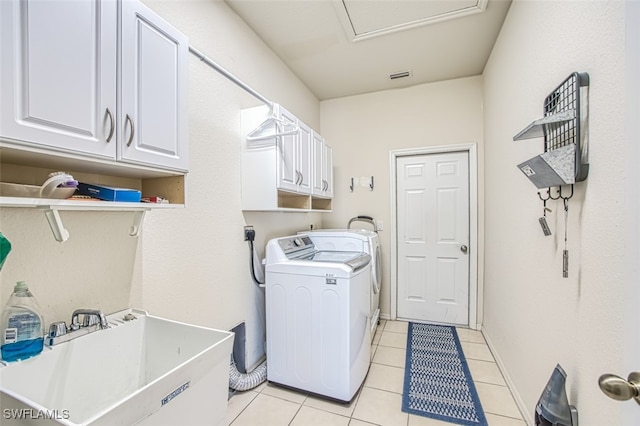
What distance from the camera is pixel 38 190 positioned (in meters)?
0.81

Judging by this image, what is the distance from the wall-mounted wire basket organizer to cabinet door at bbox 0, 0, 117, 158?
5.25 ft

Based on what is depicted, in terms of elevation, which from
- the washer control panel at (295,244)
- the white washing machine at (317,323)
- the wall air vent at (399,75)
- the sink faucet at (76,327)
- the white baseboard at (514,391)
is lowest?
the white baseboard at (514,391)

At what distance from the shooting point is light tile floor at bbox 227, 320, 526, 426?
5.66ft

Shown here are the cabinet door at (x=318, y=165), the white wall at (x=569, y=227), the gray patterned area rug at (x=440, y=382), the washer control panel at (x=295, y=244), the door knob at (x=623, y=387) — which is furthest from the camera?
the cabinet door at (x=318, y=165)

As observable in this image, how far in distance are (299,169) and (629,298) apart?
6.53 ft

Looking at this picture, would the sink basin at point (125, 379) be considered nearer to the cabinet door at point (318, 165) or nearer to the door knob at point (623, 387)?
the door knob at point (623, 387)

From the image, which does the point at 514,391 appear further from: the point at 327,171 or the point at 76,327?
the point at 76,327

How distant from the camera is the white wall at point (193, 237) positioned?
100 centimetres

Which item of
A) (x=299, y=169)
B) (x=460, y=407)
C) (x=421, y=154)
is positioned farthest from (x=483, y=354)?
(x=299, y=169)

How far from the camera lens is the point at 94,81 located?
33.8 inches

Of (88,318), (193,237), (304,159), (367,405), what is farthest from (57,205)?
(367,405)

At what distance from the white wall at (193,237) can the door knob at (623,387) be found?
162cm

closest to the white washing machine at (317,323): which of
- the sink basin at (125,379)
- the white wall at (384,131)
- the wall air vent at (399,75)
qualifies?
the sink basin at (125,379)

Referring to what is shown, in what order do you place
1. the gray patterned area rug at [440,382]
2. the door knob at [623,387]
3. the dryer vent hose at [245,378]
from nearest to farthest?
the door knob at [623,387] < the gray patterned area rug at [440,382] < the dryer vent hose at [245,378]
